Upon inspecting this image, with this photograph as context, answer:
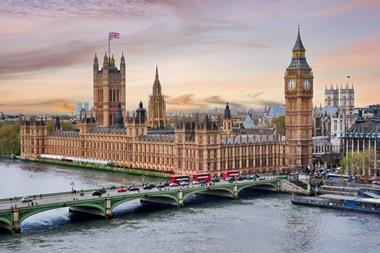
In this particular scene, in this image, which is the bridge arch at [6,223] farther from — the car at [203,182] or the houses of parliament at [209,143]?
the houses of parliament at [209,143]

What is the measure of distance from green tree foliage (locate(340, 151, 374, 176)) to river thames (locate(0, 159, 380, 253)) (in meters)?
14.0

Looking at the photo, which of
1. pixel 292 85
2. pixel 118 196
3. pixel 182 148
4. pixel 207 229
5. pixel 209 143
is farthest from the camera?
pixel 292 85

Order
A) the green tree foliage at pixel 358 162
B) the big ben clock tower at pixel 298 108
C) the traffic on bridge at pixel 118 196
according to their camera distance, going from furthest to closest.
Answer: the big ben clock tower at pixel 298 108, the green tree foliage at pixel 358 162, the traffic on bridge at pixel 118 196

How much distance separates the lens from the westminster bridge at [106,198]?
6128 cm

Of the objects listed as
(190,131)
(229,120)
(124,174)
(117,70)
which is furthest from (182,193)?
(117,70)

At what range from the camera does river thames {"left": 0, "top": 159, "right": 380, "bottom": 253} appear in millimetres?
56750

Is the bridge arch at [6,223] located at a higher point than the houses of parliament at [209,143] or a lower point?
lower

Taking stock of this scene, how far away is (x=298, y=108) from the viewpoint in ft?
346

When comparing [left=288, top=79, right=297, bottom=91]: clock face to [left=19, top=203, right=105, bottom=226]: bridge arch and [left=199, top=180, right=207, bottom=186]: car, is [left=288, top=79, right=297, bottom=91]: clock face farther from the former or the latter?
[left=19, top=203, right=105, bottom=226]: bridge arch

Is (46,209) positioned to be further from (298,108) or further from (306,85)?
(306,85)

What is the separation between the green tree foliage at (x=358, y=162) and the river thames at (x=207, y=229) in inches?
551

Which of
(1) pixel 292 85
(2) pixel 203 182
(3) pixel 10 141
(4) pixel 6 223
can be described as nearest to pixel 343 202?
(2) pixel 203 182

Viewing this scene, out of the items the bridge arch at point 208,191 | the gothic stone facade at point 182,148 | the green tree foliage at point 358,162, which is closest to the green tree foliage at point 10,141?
the gothic stone facade at point 182,148

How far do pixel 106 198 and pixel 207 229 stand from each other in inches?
453
